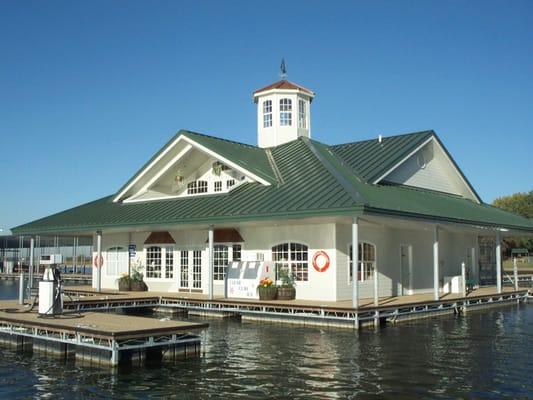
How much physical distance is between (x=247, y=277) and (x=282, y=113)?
905cm

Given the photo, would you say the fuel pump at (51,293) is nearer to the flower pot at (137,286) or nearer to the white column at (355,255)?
the white column at (355,255)

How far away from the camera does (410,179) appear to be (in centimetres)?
2386

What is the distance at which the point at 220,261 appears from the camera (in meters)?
22.6

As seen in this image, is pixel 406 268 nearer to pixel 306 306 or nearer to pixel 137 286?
pixel 306 306

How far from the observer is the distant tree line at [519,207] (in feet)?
206

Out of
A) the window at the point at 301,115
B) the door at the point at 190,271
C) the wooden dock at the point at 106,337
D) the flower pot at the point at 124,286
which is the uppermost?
the window at the point at 301,115

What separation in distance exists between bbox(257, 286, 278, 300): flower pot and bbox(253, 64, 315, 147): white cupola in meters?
8.78

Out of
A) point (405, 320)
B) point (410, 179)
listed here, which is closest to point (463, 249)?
point (410, 179)

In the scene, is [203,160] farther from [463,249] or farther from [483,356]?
[483,356]

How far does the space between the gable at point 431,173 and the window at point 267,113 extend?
6.61m

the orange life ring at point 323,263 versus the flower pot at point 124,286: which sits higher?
the orange life ring at point 323,263

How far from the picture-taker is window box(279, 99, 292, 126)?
2683cm

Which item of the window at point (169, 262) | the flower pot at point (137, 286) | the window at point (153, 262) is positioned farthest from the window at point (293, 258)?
the flower pot at point (137, 286)

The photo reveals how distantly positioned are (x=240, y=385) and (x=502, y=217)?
1857cm
